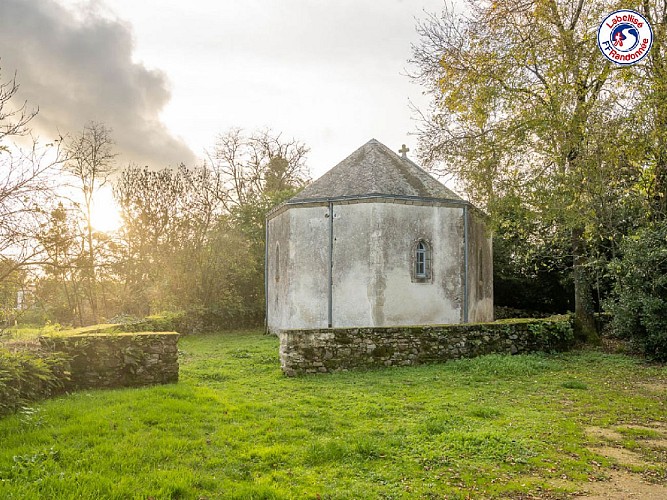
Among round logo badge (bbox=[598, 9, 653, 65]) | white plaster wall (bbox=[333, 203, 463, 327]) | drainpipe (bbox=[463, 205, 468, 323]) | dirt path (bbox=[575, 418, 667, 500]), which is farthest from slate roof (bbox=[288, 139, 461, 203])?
dirt path (bbox=[575, 418, 667, 500])

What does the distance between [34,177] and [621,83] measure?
14345 mm

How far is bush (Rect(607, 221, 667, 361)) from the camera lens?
44.4 ft

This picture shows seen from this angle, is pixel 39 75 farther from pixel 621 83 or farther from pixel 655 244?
pixel 655 244

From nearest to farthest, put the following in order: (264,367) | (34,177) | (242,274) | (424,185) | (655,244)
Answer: (34,177) < (264,367) < (655,244) < (424,185) < (242,274)

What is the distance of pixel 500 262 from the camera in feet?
89.9

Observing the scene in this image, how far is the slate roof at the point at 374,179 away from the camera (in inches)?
721

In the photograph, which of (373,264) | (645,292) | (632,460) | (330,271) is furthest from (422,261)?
(632,460)

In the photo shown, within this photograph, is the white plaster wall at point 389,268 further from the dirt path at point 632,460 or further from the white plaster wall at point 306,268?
the dirt path at point 632,460

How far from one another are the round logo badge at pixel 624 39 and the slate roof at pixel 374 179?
7928 mm

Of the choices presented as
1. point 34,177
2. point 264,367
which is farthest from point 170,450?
point 264,367

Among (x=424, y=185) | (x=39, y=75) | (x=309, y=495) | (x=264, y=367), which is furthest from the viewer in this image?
(x=424, y=185)

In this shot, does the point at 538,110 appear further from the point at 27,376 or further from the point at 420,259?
the point at 27,376

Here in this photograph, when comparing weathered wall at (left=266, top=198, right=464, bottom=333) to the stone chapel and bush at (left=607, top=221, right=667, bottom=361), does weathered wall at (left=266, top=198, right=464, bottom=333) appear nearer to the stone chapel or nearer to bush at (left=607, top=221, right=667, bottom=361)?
the stone chapel

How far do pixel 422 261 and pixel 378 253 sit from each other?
1.89 metres
